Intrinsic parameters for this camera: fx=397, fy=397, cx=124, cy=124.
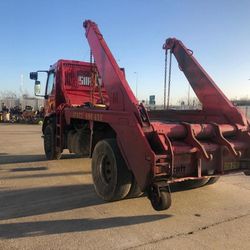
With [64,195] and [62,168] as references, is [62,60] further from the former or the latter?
[64,195]

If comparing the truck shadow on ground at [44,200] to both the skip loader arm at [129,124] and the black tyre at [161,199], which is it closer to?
the skip loader arm at [129,124]

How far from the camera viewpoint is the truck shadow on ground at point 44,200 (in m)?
6.37

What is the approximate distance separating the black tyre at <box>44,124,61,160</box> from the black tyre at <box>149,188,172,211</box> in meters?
6.07

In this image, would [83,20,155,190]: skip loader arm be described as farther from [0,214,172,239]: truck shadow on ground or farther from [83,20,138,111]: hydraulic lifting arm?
[0,214,172,239]: truck shadow on ground

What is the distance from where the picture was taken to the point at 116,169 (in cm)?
645

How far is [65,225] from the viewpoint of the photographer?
223 inches

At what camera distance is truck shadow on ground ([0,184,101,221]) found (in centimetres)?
637

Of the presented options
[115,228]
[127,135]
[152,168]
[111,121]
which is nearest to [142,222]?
[115,228]

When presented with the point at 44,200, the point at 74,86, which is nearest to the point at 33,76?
the point at 74,86

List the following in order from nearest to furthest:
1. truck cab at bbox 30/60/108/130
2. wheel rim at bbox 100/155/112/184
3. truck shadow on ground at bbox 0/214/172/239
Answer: truck shadow on ground at bbox 0/214/172/239 < wheel rim at bbox 100/155/112/184 < truck cab at bbox 30/60/108/130

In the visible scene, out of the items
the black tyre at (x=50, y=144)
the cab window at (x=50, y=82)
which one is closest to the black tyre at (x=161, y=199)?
the black tyre at (x=50, y=144)

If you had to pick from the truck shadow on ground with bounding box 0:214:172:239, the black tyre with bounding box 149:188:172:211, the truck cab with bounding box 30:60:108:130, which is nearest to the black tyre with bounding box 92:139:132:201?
the truck shadow on ground with bounding box 0:214:172:239

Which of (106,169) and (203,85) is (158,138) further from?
(203,85)

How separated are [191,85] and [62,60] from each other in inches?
169
